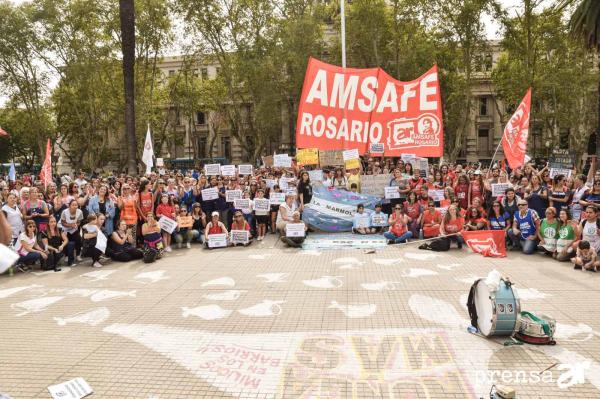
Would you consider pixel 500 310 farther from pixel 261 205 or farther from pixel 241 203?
pixel 241 203

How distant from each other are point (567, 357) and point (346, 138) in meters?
9.23

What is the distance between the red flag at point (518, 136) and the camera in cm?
1298

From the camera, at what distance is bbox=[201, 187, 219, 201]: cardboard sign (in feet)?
42.2

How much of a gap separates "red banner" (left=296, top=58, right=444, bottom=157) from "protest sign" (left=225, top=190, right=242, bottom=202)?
2299 millimetres

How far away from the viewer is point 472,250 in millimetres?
10578

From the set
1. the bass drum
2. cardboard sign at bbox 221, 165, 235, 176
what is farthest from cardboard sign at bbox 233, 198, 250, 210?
the bass drum

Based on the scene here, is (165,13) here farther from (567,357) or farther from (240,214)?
(567,357)

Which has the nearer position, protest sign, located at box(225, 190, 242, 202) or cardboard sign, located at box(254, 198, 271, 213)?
cardboard sign, located at box(254, 198, 271, 213)

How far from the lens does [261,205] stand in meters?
12.7

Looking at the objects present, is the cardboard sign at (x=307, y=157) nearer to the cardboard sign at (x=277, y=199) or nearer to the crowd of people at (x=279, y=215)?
the crowd of people at (x=279, y=215)

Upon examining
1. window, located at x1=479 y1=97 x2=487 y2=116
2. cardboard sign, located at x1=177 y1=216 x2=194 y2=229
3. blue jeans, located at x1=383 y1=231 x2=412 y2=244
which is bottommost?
blue jeans, located at x1=383 y1=231 x2=412 y2=244

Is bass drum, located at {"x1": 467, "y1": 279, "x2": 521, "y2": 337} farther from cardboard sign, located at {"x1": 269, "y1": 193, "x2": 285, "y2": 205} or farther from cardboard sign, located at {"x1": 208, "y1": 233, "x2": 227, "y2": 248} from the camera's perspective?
cardboard sign, located at {"x1": 269, "y1": 193, "x2": 285, "y2": 205}

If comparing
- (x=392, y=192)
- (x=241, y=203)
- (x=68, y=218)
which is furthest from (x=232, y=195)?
(x=392, y=192)

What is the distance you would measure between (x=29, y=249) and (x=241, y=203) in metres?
5.04
